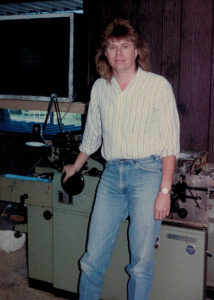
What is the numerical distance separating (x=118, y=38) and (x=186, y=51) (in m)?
1.13

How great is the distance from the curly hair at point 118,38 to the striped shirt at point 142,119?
3.7 inches

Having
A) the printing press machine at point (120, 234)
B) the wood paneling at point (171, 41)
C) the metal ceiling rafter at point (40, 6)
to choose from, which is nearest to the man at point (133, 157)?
the printing press machine at point (120, 234)

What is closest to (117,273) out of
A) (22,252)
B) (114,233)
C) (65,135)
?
(114,233)

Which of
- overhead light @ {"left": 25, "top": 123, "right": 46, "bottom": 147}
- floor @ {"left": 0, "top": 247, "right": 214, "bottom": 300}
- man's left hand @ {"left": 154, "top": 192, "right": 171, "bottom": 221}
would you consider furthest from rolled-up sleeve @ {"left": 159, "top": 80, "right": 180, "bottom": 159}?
floor @ {"left": 0, "top": 247, "right": 214, "bottom": 300}

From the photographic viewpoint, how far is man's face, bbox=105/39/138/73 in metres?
1.73

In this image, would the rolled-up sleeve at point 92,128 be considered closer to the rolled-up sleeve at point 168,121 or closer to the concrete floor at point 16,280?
the rolled-up sleeve at point 168,121

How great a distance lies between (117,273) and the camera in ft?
7.47

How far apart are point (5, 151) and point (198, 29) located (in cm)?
235

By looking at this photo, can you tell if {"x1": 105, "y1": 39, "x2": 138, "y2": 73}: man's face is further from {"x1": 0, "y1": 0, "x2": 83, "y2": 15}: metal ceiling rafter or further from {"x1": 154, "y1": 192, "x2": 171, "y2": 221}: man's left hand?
{"x1": 0, "y1": 0, "x2": 83, "y2": 15}: metal ceiling rafter

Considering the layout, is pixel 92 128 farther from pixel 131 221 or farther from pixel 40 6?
pixel 40 6

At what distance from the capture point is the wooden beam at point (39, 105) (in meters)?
2.88

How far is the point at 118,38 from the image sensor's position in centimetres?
173

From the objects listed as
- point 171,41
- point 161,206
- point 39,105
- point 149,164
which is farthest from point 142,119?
point 39,105

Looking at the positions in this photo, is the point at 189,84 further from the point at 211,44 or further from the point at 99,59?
the point at 99,59
